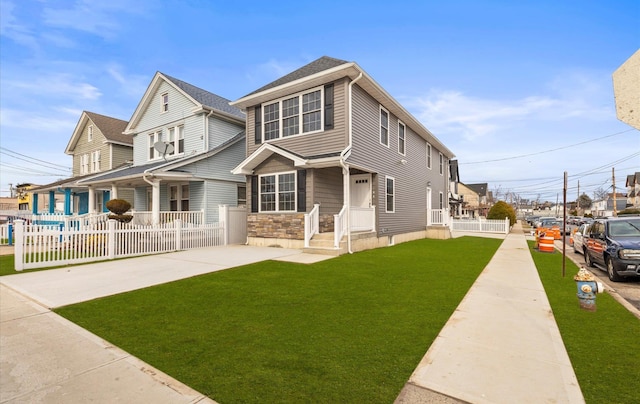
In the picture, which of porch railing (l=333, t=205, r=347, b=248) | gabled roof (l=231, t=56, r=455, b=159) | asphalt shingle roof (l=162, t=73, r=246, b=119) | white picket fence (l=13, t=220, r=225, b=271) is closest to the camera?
white picket fence (l=13, t=220, r=225, b=271)

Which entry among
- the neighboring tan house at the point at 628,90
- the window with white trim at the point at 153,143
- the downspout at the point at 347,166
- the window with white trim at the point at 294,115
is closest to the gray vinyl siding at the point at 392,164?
the downspout at the point at 347,166

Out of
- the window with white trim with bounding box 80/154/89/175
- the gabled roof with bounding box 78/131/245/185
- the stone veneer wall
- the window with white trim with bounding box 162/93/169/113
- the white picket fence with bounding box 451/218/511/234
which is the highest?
the window with white trim with bounding box 162/93/169/113

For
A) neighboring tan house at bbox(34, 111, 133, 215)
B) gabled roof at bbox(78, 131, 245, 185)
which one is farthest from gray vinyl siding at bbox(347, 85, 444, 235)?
neighboring tan house at bbox(34, 111, 133, 215)

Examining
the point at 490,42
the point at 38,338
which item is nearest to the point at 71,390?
the point at 38,338

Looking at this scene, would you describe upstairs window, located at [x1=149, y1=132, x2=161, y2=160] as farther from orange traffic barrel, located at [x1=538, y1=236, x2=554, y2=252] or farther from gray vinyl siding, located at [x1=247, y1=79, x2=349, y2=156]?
orange traffic barrel, located at [x1=538, y1=236, x2=554, y2=252]

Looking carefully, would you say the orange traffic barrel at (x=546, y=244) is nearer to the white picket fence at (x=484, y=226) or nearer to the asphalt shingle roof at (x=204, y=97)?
the white picket fence at (x=484, y=226)

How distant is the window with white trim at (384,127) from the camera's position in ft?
47.4

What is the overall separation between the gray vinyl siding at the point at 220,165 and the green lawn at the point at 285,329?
9470 millimetres

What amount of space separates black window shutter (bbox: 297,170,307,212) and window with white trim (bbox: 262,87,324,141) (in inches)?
78.3

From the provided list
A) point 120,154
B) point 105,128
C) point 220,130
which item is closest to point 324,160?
point 220,130

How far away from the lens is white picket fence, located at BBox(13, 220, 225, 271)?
8750 mm

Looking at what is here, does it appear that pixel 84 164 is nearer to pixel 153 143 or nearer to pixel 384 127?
pixel 153 143

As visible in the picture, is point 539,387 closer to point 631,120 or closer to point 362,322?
point 362,322

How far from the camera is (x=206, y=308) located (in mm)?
5027
